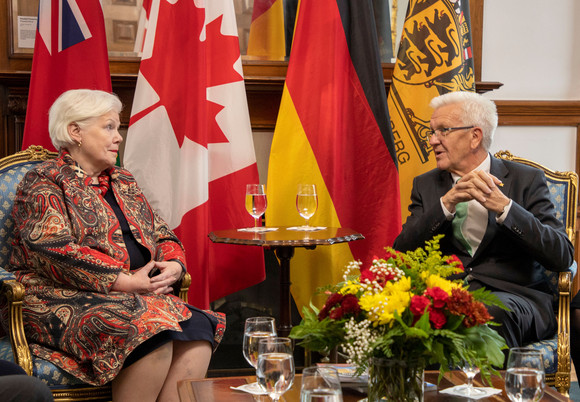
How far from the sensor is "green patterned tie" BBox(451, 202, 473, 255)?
2818 mm

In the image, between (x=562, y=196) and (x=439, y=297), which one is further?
(x=562, y=196)

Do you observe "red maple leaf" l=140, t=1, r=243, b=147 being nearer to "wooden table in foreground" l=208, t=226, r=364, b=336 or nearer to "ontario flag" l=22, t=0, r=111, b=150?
"ontario flag" l=22, t=0, r=111, b=150

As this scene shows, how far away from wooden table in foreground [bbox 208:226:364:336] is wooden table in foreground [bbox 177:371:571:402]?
0.86 meters

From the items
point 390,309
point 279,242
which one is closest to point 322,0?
point 279,242

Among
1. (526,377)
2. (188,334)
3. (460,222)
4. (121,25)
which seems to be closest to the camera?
(526,377)

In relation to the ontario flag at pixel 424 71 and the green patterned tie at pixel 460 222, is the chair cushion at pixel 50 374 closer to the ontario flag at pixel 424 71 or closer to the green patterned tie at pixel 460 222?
the green patterned tie at pixel 460 222

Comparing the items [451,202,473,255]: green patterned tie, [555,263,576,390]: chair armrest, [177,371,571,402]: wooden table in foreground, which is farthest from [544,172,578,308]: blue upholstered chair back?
[177,371,571,402]: wooden table in foreground

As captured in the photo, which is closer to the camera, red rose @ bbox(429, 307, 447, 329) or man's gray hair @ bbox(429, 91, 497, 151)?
red rose @ bbox(429, 307, 447, 329)

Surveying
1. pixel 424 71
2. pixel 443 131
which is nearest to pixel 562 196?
pixel 443 131

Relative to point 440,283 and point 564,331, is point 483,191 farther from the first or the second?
point 440,283

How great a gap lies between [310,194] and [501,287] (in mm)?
884

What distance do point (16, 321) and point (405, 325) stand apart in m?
1.50

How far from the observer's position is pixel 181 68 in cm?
335

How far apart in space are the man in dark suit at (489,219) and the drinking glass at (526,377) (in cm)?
109
